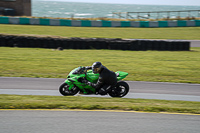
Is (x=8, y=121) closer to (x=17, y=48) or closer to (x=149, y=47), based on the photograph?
(x=17, y=48)

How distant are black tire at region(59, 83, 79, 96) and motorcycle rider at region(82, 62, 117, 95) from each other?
426 millimetres

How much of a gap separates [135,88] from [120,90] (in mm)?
1469

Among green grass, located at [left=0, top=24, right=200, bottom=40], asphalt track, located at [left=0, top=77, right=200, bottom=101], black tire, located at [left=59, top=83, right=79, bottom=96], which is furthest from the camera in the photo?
green grass, located at [left=0, top=24, right=200, bottom=40]

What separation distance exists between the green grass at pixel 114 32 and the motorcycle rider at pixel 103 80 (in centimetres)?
1561

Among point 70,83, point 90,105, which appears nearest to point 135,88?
point 70,83

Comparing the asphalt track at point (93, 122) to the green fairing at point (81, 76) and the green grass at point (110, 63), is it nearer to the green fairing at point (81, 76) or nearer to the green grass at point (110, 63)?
the green fairing at point (81, 76)

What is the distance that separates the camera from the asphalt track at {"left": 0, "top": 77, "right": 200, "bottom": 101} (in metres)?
9.43

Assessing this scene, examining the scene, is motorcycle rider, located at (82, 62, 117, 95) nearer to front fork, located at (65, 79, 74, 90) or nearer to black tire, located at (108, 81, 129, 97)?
black tire, located at (108, 81, 129, 97)

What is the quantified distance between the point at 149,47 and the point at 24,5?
83.2 feet

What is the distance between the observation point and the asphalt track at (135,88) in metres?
9.43

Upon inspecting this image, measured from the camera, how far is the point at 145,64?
1510cm

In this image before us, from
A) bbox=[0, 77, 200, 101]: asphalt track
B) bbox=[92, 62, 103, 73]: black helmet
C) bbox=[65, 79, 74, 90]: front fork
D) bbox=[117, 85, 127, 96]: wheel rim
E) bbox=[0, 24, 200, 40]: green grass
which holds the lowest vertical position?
bbox=[0, 77, 200, 101]: asphalt track

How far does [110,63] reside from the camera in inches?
589

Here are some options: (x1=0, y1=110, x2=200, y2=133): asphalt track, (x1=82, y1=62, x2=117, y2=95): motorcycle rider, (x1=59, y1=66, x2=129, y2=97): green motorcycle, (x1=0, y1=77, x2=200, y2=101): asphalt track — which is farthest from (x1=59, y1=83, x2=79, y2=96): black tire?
(x1=0, y1=110, x2=200, y2=133): asphalt track
